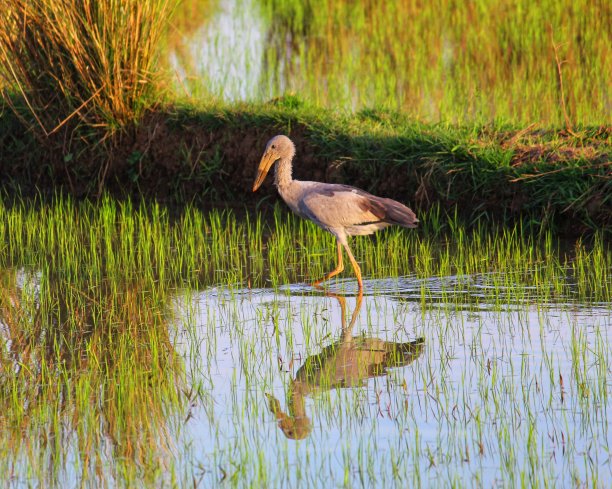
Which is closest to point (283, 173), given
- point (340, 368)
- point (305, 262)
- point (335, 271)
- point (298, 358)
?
point (305, 262)

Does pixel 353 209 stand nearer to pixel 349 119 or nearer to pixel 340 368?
pixel 340 368

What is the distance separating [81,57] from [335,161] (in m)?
2.61

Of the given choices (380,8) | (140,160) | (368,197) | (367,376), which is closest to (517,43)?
(380,8)

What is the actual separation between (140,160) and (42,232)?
1.79 meters

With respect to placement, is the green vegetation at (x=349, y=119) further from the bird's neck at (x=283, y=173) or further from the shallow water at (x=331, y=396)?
the shallow water at (x=331, y=396)

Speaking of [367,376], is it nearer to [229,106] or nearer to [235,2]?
[229,106]

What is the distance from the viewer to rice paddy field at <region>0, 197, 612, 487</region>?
4473mm

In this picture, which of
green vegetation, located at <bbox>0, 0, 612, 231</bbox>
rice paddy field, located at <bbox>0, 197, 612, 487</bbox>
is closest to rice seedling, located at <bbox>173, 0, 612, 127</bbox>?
green vegetation, located at <bbox>0, 0, 612, 231</bbox>

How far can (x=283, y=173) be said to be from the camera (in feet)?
25.9

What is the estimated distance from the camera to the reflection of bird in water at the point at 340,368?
16.3ft

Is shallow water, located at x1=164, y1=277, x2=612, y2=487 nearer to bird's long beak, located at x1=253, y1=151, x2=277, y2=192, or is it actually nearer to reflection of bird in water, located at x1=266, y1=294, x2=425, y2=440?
reflection of bird in water, located at x1=266, y1=294, x2=425, y2=440

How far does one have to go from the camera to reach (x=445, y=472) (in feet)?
14.3

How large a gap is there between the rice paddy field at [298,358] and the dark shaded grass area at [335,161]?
319mm

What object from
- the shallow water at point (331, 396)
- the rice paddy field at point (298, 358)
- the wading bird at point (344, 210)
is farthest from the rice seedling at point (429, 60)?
the shallow water at point (331, 396)
